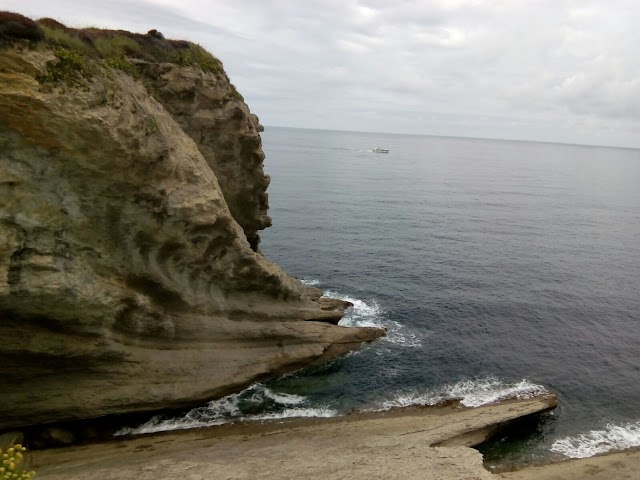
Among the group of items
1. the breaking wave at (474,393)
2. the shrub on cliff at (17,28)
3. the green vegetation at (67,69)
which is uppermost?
the shrub on cliff at (17,28)

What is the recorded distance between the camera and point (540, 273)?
191ft

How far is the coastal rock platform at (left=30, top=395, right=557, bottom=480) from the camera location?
22.5m

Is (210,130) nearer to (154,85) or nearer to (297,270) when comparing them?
(154,85)

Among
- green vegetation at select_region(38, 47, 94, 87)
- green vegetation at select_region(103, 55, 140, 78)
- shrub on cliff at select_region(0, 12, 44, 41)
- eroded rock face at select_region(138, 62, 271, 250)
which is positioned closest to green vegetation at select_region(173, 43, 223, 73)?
eroded rock face at select_region(138, 62, 271, 250)

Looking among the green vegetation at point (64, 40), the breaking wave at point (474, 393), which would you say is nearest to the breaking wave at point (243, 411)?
the breaking wave at point (474, 393)

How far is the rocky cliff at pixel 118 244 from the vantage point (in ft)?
73.2

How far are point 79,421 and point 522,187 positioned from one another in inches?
5132

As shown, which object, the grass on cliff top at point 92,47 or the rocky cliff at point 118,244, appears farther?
the rocky cliff at point 118,244

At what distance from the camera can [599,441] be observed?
31.0 m

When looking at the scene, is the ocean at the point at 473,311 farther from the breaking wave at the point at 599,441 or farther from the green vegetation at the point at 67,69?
the green vegetation at the point at 67,69

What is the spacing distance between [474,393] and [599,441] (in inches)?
316

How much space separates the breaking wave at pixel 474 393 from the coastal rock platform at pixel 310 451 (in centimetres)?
130

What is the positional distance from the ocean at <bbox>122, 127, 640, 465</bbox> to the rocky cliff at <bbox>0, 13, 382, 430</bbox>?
375cm

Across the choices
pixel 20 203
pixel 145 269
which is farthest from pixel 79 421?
pixel 20 203
